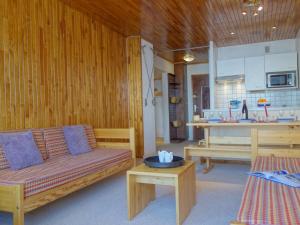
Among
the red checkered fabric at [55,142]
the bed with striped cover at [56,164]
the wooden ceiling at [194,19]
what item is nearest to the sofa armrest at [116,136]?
the bed with striped cover at [56,164]

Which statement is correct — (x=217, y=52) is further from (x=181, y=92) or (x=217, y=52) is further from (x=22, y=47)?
(x=22, y=47)

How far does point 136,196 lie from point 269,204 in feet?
4.86

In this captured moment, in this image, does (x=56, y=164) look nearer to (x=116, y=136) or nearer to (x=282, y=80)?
(x=116, y=136)

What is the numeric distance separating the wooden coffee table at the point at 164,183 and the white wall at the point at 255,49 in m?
4.62

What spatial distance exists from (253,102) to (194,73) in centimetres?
243

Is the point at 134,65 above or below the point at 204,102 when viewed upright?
above

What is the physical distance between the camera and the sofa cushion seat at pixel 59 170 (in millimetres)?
2277

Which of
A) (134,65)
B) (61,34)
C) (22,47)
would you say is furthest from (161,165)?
(134,65)

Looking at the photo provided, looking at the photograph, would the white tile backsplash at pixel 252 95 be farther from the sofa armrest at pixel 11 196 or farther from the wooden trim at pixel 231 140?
the sofa armrest at pixel 11 196

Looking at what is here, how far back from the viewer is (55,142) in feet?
11.3

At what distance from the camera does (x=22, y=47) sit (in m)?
3.24

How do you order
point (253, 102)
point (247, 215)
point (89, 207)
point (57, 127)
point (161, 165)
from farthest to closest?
point (253, 102) → point (57, 127) → point (89, 207) → point (161, 165) → point (247, 215)

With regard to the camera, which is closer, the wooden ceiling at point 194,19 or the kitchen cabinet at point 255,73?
the wooden ceiling at point 194,19

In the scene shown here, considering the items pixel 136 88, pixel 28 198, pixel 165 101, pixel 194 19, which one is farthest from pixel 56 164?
pixel 165 101
